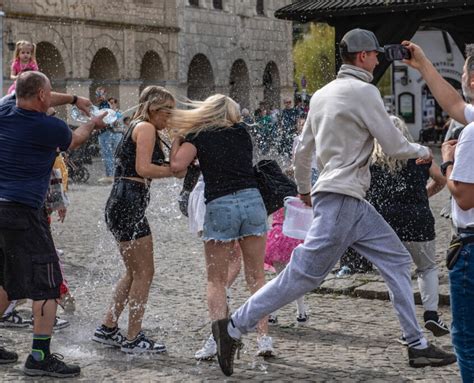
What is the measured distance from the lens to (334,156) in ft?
20.9

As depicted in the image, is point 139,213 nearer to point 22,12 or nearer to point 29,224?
point 29,224

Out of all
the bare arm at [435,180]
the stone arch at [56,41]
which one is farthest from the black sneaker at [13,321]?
the stone arch at [56,41]

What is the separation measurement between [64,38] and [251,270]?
97.9 ft

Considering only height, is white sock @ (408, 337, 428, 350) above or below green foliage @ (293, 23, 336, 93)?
below

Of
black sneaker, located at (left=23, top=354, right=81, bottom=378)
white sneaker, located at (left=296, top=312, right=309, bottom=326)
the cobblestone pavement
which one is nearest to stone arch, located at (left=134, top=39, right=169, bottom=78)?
the cobblestone pavement

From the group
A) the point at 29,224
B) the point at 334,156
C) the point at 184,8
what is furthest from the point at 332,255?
the point at 184,8

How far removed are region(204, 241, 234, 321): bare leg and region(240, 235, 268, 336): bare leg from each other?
0.12 m

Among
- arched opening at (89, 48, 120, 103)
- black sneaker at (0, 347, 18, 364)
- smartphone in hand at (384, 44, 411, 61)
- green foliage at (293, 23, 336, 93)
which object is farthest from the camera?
green foliage at (293, 23, 336, 93)

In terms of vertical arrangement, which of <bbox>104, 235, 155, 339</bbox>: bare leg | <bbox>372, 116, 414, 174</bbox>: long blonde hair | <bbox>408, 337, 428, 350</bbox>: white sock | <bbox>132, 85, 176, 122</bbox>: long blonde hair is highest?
<bbox>132, 85, 176, 122</bbox>: long blonde hair

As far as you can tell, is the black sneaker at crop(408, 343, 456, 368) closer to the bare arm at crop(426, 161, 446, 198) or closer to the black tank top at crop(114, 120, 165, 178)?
the bare arm at crop(426, 161, 446, 198)

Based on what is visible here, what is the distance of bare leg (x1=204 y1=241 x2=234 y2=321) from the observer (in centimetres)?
693

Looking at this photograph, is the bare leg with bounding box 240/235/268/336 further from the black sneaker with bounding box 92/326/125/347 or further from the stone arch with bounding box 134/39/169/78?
the stone arch with bounding box 134/39/169/78

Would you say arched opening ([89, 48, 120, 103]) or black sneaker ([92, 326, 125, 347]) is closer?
black sneaker ([92, 326, 125, 347])

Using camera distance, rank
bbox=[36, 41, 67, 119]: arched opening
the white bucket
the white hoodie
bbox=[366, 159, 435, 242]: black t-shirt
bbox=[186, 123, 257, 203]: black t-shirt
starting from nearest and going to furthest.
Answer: the white hoodie
bbox=[186, 123, 257, 203]: black t-shirt
the white bucket
bbox=[366, 159, 435, 242]: black t-shirt
bbox=[36, 41, 67, 119]: arched opening
